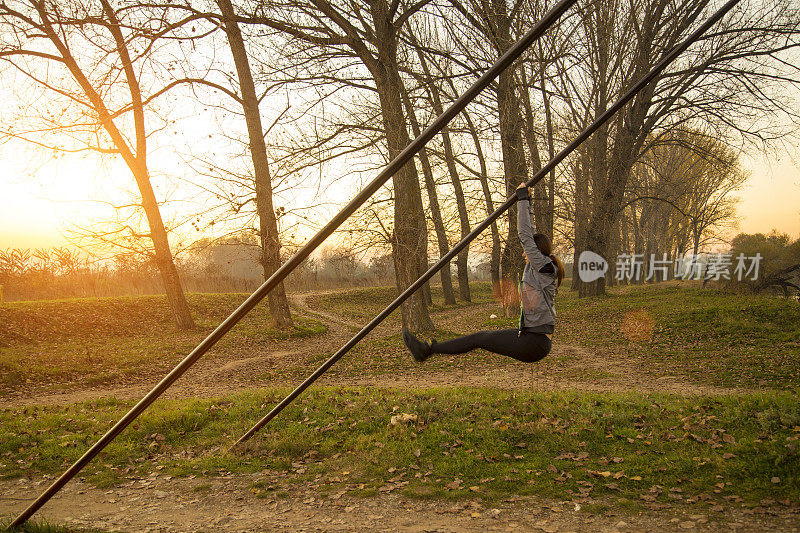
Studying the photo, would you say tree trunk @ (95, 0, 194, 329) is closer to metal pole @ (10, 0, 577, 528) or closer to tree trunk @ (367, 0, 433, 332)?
tree trunk @ (367, 0, 433, 332)

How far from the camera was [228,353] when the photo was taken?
1611 cm

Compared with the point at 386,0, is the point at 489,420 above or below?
below

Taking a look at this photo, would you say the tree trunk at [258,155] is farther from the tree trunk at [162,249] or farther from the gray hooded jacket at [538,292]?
the gray hooded jacket at [538,292]

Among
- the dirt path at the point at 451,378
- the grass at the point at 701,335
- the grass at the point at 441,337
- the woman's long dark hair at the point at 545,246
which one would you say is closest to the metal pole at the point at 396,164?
the woman's long dark hair at the point at 545,246

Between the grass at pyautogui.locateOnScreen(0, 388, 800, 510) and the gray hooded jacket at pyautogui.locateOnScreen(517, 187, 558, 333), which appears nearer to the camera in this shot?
the gray hooded jacket at pyautogui.locateOnScreen(517, 187, 558, 333)

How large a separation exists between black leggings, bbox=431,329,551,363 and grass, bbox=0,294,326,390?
11034 mm

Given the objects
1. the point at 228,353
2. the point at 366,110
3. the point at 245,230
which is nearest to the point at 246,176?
the point at 245,230

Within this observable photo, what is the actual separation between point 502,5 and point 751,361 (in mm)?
11112

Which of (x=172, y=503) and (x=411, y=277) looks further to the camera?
(x=411, y=277)

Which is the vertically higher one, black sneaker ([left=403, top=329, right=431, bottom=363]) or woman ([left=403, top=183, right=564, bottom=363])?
woman ([left=403, top=183, right=564, bottom=363])

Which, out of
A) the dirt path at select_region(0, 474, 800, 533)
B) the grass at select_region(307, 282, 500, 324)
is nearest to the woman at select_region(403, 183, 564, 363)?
the dirt path at select_region(0, 474, 800, 533)

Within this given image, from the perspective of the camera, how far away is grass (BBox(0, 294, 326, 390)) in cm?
1305

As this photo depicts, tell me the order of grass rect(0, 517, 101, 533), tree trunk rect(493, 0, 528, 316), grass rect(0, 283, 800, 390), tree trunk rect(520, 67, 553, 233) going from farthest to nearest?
tree trunk rect(520, 67, 553, 233) → tree trunk rect(493, 0, 528, 316) → grass rect(0, 283, 800, 390) → grass rect(0, 517, 101, 533)

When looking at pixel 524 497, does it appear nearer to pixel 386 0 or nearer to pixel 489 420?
pixel 489 420
